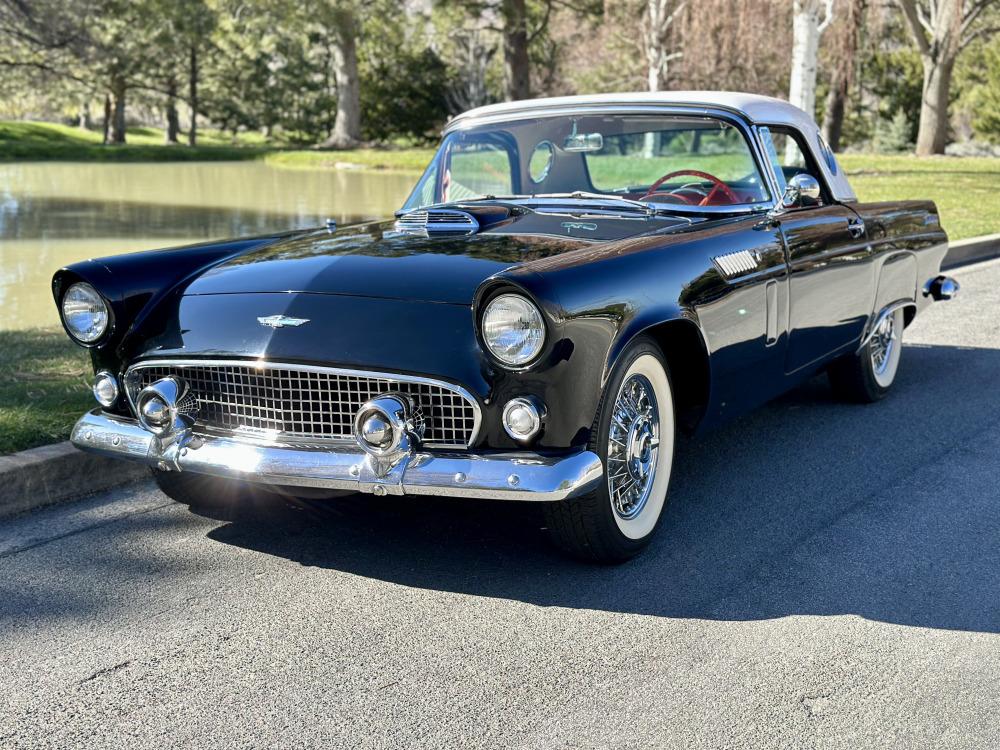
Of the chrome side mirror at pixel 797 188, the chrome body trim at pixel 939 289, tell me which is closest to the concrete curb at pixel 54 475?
the chrome side mirror at pixel 797 188

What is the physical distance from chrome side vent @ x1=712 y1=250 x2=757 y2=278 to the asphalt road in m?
0.85

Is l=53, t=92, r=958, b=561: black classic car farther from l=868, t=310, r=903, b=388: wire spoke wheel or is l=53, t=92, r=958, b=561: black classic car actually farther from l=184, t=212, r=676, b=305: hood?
l=868, t=310, r=903, b=388: wire spoke wheel

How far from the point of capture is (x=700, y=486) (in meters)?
4.45

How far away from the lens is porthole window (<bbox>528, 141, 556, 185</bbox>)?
5.05 metres

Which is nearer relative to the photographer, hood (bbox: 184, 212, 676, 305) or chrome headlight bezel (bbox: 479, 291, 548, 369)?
chrome headlight bezel (bbox: 479, 291, 548, 369)

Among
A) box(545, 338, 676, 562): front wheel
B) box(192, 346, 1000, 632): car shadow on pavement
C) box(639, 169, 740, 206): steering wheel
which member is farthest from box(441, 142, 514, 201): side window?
box(545, 338, 676, 562): front wheel

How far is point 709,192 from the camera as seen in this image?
15.8ft

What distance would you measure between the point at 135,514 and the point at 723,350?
2183 mm

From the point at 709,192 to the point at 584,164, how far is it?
22.7 inches

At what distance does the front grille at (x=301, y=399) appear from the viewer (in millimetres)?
3355

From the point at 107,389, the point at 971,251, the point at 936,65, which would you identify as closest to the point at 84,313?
the point at 107,389

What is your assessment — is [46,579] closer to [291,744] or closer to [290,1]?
[291,744]

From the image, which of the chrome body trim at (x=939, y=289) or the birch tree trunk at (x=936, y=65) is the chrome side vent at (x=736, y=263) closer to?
the chrome body trim at (x=939, y=289)

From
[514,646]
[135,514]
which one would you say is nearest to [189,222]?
[135,514]
